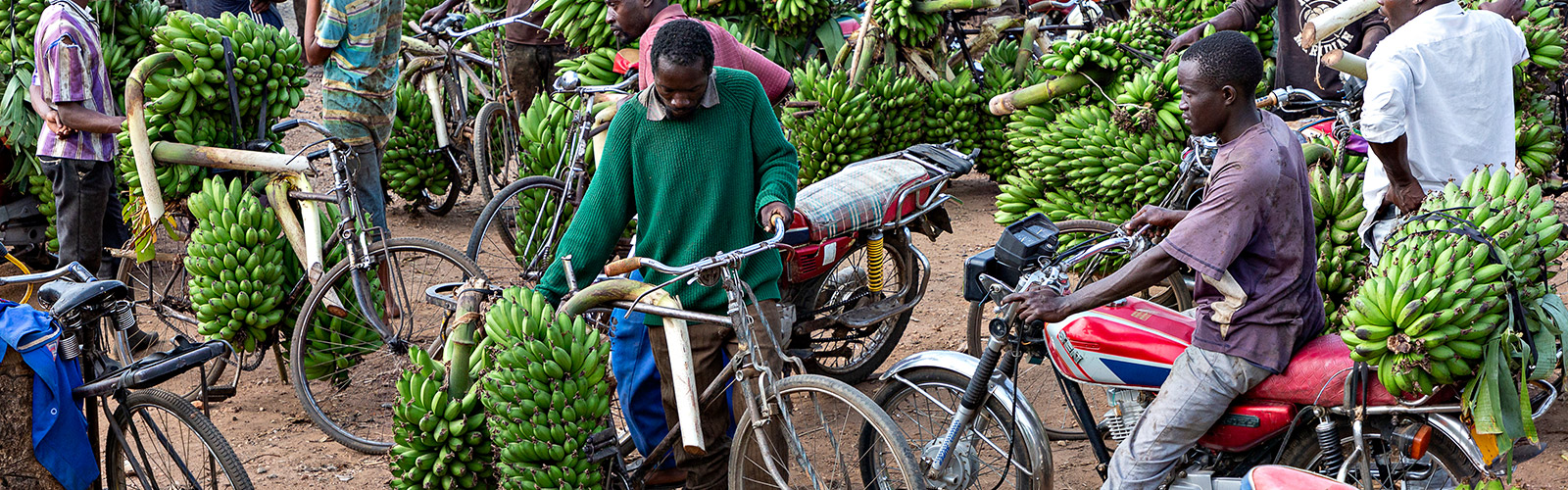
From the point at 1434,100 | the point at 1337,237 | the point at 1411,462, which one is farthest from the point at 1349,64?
the point at 1411,462

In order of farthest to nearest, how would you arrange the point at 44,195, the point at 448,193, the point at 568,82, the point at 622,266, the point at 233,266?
the point at 448,193
the point at 44,195
the point at 568,82
the point at 233,266
the point at 622,266

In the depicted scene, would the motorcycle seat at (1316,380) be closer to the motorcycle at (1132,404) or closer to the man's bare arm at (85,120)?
the motorcycle at (1132,404)

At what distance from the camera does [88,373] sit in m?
3.89

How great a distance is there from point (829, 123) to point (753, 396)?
14.3ft

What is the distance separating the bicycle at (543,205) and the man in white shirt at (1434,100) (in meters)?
3.14

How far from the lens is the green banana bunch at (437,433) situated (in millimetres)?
3621

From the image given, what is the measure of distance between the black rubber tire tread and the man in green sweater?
2.11m

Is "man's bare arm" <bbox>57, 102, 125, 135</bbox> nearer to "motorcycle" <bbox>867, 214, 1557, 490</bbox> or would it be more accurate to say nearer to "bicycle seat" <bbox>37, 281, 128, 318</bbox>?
"bicycle seat" <bbox>37, 281, 128, 318</bbox>

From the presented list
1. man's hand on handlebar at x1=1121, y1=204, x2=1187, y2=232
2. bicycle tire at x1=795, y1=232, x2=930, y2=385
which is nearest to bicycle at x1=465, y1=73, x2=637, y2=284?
bicycle tire at x1=795, y1=232, x2=930, y2=385

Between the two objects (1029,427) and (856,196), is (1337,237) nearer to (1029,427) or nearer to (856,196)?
(1029,427)

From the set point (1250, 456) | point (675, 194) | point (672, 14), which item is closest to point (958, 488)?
point (1250, 456)

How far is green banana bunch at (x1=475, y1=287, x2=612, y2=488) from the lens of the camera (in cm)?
347

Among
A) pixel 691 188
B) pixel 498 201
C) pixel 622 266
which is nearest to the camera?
pixel 622 266

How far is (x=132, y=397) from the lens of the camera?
12.9 ft
